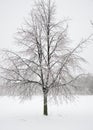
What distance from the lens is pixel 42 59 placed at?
9.78 m

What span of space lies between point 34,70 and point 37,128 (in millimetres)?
3547

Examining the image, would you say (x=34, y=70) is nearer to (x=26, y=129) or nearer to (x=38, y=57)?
(x=38, y=57)

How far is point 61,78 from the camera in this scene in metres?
9.08

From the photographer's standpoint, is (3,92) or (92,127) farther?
(3,92)

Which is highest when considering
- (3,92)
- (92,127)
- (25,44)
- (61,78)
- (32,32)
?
(32,32)

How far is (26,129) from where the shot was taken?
22.9 feet

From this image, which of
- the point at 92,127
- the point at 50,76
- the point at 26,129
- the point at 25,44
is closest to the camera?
the point at 26,129

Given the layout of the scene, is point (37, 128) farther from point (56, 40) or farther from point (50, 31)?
point (50, 31)

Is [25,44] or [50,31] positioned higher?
[50,31]

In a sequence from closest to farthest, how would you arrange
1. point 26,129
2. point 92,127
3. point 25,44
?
1. point 26,129
2. point 92,127
3. point 25,44

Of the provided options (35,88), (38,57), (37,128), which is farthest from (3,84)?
(37,128)

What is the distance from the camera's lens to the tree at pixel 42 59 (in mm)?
9023

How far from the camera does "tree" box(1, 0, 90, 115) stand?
9023 mm

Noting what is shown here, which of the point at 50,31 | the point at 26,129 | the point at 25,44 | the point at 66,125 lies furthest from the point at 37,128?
the point at 50,31
